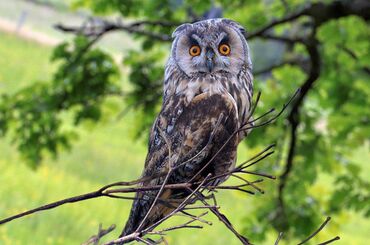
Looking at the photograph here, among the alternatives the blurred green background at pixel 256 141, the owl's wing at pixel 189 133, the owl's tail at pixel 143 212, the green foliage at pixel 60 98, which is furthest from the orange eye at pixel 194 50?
the green foliage at pixel 60 98

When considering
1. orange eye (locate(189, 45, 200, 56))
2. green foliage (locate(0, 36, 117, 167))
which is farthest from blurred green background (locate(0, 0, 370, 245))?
orange eye (locate(189, 45, 200, 56))

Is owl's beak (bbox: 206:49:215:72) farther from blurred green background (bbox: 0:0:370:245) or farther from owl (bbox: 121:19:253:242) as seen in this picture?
blurred green background (bbox: 0:0:370:245)

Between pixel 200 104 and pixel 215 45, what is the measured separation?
151mm

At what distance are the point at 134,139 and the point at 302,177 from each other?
177 centimetres

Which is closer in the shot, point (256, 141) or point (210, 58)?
point (210, 58)

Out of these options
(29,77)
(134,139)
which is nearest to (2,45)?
(29,77)

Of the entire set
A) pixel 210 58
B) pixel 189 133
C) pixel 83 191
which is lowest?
pixel 189 133

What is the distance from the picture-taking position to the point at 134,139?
6.54 metres

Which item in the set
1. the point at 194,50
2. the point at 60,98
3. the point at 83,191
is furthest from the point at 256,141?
the point at 83,191

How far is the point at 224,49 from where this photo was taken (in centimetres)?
156

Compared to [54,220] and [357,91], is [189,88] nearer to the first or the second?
[357,91]

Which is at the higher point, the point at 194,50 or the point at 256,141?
the point at 256,141

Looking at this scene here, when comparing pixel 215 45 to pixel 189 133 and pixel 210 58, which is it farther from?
pixel 189 133

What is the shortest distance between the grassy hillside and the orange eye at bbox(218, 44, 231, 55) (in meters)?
5.09
